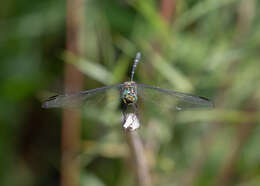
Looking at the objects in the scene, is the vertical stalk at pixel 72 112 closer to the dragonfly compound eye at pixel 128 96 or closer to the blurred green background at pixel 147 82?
the blurred green background at pixel 147 82

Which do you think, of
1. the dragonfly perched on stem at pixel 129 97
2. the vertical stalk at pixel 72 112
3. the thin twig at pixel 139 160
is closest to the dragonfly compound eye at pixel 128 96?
the dragonfly perched on stem at pixel 129 97

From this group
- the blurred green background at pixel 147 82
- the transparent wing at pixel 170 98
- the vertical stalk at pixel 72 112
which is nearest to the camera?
the transparent wing at pixel 170 98

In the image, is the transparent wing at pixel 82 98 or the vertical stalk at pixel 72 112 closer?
the transparent wing at pixel 82 98

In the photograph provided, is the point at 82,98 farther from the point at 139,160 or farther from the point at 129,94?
the point at 139,160

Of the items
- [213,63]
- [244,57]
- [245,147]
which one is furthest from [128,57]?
[245,147]

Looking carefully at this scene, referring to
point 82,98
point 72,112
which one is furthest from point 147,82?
point 72,112

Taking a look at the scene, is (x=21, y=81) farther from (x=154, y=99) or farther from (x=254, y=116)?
(x=254, y=116)

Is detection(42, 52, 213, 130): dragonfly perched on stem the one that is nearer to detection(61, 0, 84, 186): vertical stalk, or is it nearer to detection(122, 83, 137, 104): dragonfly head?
detection(122, 83, 137, 104): dragonfly head
